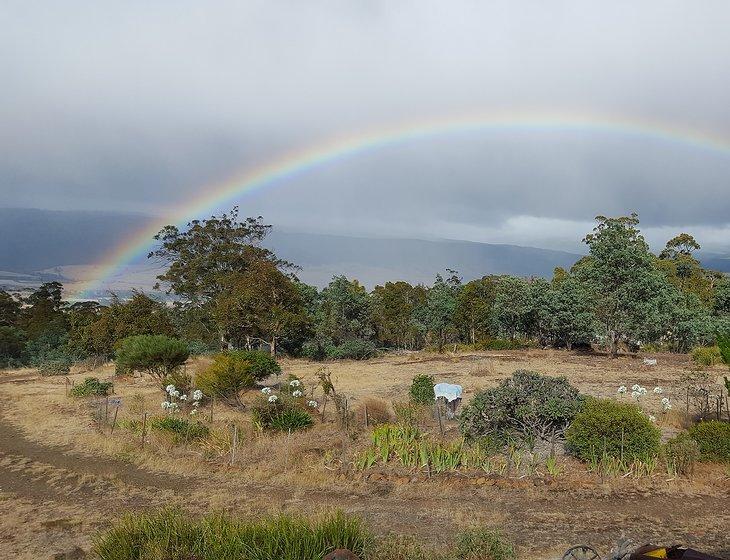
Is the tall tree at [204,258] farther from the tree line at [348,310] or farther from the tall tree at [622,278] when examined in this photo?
the tall tree at [622,278]

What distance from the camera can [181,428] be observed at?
16391 millimetres

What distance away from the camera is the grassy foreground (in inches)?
295

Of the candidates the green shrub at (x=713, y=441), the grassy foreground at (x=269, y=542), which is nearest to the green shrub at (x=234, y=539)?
the grassy foreground at (x=269, y=542)

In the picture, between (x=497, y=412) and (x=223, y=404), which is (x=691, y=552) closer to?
(x=497, y=412)

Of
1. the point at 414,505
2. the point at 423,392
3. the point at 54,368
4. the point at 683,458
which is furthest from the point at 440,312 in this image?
the point at 414,505

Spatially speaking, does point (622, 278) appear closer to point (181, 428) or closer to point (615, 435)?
point (615, 435)

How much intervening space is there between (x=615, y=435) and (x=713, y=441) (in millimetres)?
2154

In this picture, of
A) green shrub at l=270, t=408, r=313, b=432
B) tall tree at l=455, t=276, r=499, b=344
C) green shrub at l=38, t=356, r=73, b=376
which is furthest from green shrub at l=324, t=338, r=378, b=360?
green shrub at l=270, t=408, r=313, b=432

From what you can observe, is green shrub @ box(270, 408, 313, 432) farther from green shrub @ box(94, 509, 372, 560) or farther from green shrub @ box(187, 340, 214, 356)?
green shrub @ box(187, 340, 214, 356)

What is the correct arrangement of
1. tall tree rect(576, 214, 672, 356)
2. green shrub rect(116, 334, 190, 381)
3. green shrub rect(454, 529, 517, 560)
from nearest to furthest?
green shrub rect(454, 529, 517, 560) < green shrub rect(116, 334, 190, 381) < tall tree rect(576, 214, 672, 356)

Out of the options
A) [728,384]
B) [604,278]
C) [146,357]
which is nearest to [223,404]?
[146,357]

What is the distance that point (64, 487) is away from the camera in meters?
12.7

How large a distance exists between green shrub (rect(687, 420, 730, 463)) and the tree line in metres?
23.9

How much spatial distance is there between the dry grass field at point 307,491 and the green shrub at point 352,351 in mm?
24672
